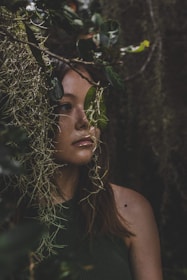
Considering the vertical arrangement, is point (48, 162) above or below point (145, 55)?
below

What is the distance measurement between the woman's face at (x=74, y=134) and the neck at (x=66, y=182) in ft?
0.30

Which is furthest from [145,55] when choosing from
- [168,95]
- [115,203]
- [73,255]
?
[73,255]

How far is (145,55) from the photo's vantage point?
2.09 meters

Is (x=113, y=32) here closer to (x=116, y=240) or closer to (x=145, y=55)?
(x=116, y=240)

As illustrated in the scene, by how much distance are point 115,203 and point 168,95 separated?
0.72 meters

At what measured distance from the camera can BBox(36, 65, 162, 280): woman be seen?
130cm

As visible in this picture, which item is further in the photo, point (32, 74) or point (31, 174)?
point (31, 174)

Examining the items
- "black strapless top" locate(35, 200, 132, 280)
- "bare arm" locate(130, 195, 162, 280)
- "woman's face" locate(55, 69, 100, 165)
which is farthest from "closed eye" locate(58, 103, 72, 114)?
"bare arm" locate(130, 195, 162, 280)

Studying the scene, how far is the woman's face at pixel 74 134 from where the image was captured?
4.23 ft

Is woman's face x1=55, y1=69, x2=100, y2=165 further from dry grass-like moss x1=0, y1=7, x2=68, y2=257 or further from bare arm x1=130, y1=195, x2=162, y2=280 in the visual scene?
bare arm x1=130, y1=195, x2=162, y2=280

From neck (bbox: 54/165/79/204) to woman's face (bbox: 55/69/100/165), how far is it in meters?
0.09

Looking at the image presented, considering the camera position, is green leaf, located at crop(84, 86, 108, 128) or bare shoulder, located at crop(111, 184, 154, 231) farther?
bare shoulder, located at crop(111, 184, 154, 231)

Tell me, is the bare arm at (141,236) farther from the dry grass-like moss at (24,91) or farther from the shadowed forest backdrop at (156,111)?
the shadowed forest backdrop at (156,111)

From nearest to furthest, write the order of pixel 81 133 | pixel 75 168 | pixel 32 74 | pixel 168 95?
pixel 32 74 < pixel 81 133 < pixel 75 168 < pixel 168 95
